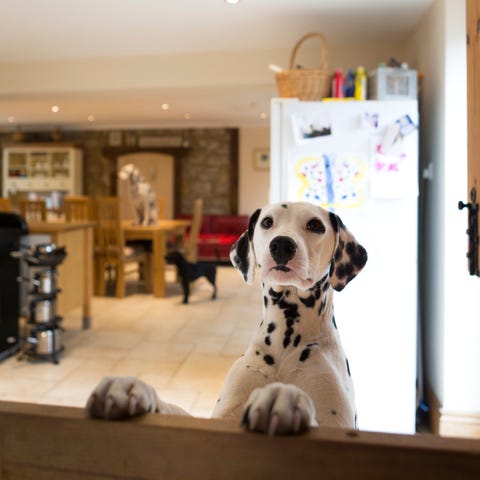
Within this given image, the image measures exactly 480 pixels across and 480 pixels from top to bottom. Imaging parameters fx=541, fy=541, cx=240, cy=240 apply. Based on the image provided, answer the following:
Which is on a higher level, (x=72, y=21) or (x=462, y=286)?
(x=72, y=21)

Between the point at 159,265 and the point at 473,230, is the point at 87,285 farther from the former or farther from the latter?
the point at 473,230

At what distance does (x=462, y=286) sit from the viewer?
2773 millimetres

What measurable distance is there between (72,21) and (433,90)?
95.4 inches

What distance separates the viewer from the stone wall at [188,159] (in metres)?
10.4

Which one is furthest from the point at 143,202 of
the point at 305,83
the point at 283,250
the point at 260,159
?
the point at 283,250

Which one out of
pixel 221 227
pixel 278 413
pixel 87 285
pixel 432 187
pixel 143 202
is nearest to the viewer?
pixel 278 413

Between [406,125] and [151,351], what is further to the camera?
[151,351]

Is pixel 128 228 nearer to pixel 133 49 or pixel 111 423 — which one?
pixel 133 49

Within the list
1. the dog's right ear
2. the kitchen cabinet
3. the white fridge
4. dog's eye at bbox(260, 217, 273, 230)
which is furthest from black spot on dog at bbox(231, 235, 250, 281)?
the kitchen cabinet

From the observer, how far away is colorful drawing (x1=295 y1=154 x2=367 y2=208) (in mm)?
2807

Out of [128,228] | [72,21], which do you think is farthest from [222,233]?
[72,21]

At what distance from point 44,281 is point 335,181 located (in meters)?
2.25

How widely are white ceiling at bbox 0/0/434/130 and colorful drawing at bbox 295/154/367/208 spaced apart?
1126mm

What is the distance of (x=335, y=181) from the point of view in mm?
2807
